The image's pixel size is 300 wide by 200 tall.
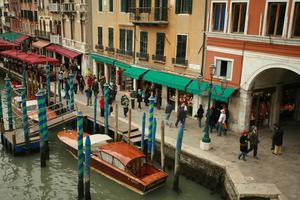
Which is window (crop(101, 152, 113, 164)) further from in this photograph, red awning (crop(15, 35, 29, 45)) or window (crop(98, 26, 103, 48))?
red awning (crop(15, 35, 29, 45))

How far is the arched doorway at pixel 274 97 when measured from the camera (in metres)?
18.9

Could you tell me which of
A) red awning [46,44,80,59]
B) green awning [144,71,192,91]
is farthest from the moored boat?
red awning [46,44,80,59]

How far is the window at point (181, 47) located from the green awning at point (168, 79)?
4.49 ft

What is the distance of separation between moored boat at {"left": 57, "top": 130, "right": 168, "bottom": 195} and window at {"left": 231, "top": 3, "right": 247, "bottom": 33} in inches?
338

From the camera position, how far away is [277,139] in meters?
16.2

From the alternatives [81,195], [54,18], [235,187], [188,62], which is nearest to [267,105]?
[188,62]

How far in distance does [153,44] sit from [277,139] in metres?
12.0

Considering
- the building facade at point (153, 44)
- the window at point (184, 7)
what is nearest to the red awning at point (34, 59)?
the building facade at point (153, 44)

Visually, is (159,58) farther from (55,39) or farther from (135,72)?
(55,39)

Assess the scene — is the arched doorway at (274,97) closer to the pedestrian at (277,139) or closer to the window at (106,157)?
the pedestrian at (277,139)

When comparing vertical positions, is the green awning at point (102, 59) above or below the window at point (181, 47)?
below

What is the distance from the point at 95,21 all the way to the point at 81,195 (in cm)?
2058

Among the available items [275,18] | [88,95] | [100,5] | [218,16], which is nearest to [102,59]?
[100,5]

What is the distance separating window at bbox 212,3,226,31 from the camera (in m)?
18.8
